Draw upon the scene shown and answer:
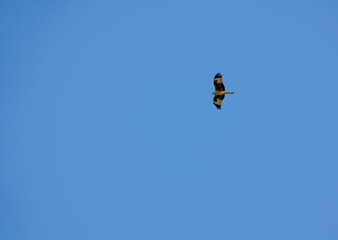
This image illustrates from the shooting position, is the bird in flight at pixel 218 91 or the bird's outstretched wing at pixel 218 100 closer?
the bird in flight at pixel 218 91

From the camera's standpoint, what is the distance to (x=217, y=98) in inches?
2083

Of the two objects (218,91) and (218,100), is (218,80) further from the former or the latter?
(218,100)

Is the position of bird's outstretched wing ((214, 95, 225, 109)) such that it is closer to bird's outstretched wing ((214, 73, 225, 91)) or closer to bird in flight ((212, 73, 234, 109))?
bird in flight ((212, 73, 234, 109))

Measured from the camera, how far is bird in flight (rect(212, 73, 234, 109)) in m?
51.1

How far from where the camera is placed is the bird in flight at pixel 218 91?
51.1m

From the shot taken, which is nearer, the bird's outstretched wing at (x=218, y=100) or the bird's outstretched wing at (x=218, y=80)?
the bird's outstretched wing at (x=218, y=80)

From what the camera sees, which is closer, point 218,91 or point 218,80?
point 218,80

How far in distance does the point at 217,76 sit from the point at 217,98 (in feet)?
10.8

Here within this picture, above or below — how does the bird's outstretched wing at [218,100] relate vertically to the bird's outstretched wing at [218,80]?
below

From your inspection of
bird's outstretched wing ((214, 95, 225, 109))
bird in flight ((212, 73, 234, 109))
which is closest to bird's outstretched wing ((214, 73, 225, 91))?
bird in flight ((212, 73, 234, 109))

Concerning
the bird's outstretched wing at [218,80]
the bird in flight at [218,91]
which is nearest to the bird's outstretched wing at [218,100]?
the bird in flight at [218,91]

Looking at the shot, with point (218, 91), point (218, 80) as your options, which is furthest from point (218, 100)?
point (218, 80)

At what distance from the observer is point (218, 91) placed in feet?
171

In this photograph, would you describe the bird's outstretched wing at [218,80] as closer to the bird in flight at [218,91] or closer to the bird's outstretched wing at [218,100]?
the bird in flight at [218,91]
